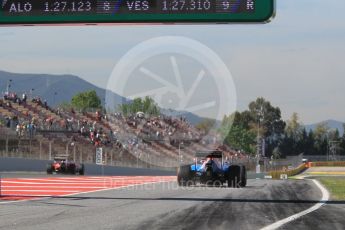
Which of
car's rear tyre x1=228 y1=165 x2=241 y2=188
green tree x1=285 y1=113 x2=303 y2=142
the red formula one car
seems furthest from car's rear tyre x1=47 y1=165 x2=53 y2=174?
green tree x1=285 y1=113 x2=303 y2=142

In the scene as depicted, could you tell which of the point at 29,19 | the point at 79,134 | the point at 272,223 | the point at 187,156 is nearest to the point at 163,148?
the point at 187,156

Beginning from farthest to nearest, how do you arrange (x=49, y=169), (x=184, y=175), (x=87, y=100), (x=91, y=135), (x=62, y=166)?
1. (x=87, y=100)
2. (x=91, y=135)
3. (x=49, y=169)
4. (x=62, y=166)
5. (x=184, y=175)

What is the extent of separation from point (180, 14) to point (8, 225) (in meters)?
6.73

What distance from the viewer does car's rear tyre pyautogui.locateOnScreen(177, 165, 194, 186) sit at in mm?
20719

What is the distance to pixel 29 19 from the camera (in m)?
15.1

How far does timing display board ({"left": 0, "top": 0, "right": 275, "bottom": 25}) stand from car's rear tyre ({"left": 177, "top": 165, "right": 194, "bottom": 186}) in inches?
284

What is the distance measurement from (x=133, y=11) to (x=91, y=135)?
3136cm

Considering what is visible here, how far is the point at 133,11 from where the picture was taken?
14617mm

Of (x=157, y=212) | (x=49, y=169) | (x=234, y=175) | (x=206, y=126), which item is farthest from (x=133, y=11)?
(x=206, y=126)

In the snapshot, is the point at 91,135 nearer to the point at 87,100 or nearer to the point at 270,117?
the point at 87,100

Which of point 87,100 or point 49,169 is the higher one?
point 87,100

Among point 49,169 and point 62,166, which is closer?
point 62,166

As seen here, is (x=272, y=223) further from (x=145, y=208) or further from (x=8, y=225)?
(x=8, y=225)

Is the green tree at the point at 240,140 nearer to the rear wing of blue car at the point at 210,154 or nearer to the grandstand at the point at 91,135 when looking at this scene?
the grandstand at the point at 91,135
